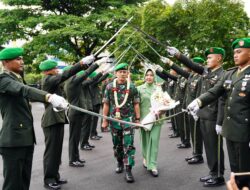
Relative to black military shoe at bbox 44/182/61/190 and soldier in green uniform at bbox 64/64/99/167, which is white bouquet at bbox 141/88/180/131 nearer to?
soldier in green uniform at bbox 64/64/99/167

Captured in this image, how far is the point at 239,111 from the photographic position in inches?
143

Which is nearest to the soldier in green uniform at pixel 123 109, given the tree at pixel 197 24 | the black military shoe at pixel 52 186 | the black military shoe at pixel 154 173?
the black military shoe at pixel 154 173

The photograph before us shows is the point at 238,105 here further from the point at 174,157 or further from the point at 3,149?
the point at 174,157

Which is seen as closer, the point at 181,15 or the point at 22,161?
the point at 22,161

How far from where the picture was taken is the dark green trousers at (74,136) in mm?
6027

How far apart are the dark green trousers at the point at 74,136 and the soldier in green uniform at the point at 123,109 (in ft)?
3.59

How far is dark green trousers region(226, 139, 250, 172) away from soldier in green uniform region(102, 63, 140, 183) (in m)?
1.84

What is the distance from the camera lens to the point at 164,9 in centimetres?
1348

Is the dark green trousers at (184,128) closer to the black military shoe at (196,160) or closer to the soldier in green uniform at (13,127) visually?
the black military shoe at (196,160)

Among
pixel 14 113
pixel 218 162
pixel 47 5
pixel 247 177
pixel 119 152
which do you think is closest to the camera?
pixel 247 177

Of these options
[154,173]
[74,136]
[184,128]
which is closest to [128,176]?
[154,173]

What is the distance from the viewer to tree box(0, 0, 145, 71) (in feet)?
68.7

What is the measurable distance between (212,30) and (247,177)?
10522mm

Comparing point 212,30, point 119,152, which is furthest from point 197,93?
point 212,30
